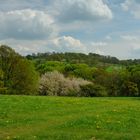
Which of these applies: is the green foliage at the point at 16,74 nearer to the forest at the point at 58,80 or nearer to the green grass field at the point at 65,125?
the forest at the point at 58,80

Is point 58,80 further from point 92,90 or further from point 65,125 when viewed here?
point 65,125

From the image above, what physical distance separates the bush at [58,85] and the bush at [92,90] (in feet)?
7.74

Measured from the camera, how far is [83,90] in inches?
4481

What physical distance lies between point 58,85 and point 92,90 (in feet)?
32.5

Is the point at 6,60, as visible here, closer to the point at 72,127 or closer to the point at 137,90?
the point at 137,90

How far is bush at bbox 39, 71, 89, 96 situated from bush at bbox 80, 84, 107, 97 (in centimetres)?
236

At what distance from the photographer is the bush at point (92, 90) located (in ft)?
357

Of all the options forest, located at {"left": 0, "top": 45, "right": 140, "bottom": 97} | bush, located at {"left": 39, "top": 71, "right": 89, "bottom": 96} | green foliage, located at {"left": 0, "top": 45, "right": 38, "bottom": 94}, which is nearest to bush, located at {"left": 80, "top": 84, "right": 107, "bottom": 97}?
forest, located at {"left": 0, "top": 45, "right": 140, "bottom": 97}

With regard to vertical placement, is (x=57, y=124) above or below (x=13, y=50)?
below

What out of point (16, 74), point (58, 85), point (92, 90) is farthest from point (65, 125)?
point (58, 85)

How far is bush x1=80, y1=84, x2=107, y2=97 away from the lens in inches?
4278

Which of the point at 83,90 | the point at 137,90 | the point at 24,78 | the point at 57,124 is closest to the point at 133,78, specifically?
the point at 137,90

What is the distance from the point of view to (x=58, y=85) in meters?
116

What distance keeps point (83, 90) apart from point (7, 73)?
28.5 metres
